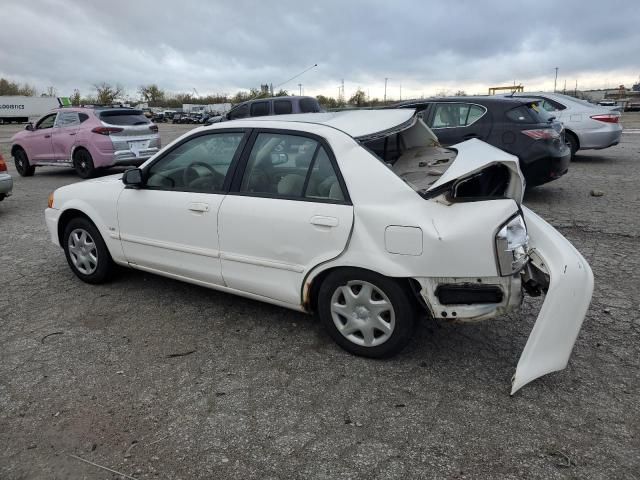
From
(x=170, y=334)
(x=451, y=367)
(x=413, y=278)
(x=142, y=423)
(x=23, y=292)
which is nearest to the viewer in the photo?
(x=142, y=423)

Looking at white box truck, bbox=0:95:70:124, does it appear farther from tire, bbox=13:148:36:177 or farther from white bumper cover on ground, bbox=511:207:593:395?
white bumper cover on ground, bbox=511:207:593:395

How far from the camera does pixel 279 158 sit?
345 cm

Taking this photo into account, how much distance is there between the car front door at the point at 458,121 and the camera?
24.2ft

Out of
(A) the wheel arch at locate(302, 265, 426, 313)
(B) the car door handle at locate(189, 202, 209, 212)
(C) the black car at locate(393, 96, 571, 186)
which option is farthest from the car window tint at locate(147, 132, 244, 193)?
(C) the black car at locate(393, 96, 571, 186)

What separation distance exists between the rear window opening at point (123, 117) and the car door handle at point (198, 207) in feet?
28.3

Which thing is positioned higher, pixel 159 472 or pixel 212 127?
pixel 212 127

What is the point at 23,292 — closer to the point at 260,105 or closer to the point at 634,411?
the point at 634,411

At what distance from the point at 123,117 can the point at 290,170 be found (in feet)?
30.9

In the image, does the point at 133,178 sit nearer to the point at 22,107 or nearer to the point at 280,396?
the point at 280,396

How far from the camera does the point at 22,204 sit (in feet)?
29.0

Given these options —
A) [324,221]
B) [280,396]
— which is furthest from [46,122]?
[280,396]

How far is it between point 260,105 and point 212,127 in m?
10.6

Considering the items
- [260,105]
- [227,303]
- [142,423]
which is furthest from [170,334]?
[260,105]

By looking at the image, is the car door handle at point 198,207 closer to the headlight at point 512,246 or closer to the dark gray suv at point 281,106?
the headlight at point 512,246
